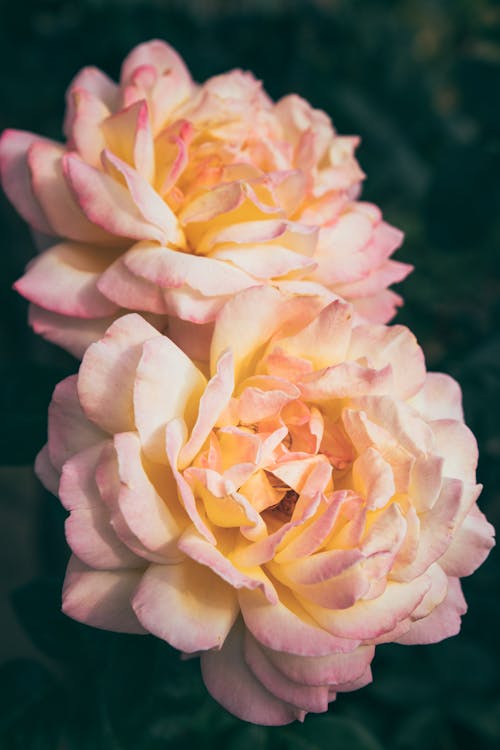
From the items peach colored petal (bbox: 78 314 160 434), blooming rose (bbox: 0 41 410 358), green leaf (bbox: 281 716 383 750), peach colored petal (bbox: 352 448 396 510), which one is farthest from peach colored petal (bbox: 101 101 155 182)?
green leaf (bbox: 281 716 383 750)

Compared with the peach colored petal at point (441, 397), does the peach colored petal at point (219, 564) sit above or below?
below

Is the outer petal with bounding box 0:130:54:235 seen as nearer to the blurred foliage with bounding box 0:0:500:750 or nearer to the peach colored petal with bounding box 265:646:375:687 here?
the blurred foliage with bounding box 0:0:500:750

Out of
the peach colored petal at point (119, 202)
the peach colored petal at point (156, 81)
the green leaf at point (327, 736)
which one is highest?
the peach colored petal at point (156, 81)

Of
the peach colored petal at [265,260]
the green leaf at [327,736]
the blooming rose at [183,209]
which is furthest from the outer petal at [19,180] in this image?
the green leaf at [327,736]

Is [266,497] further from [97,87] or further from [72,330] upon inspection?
[97,87]

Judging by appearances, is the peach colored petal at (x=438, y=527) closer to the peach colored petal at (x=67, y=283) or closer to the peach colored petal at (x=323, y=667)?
the peach colored petal at (x=323, y=667)
